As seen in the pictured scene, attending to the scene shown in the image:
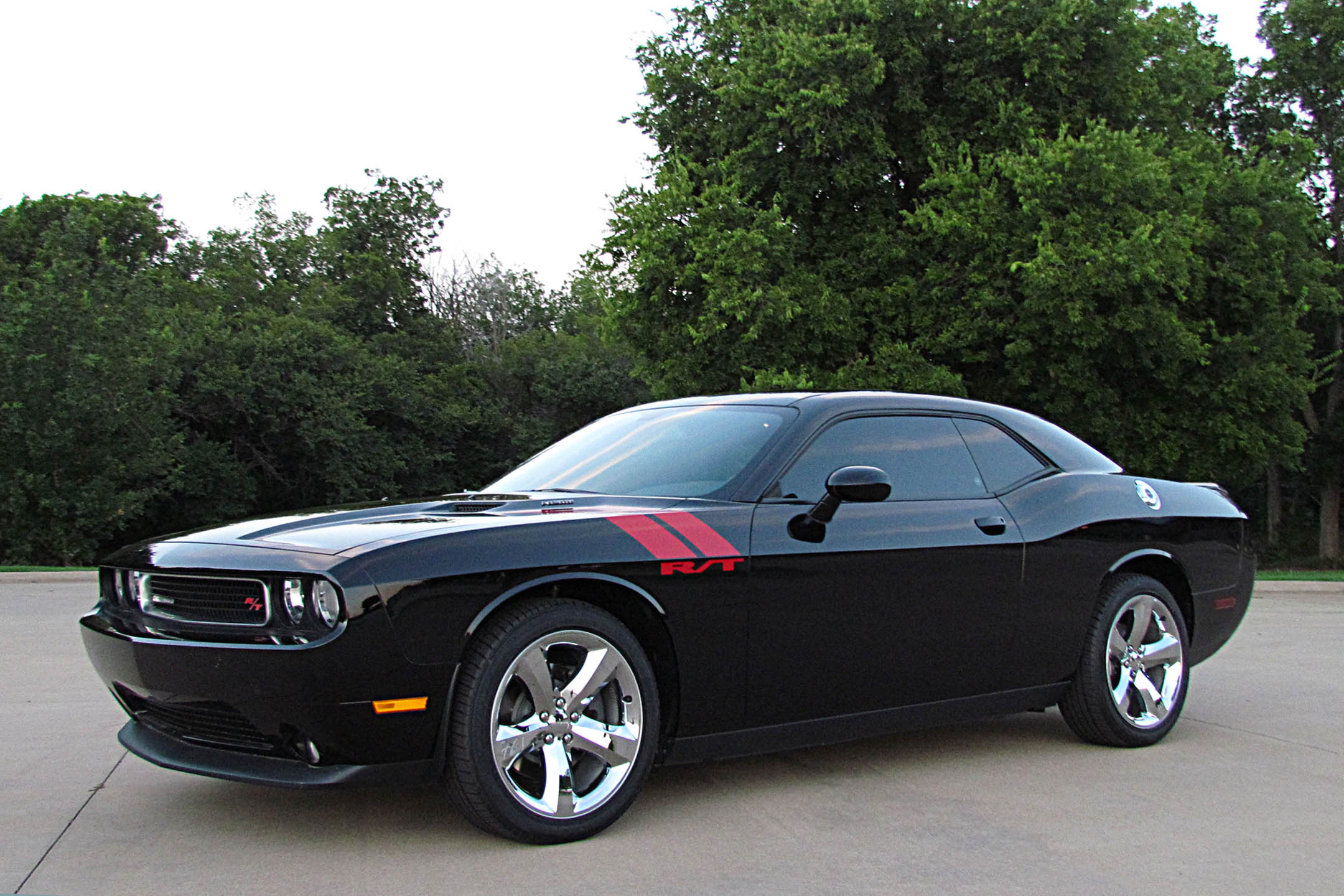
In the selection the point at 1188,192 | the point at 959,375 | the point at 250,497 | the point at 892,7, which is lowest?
the point at 250,497

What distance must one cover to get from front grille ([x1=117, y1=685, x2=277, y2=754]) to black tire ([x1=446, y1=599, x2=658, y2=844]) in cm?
59

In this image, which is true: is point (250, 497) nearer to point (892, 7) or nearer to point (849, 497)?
point (892, 7)

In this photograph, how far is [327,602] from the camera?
12.3 feet

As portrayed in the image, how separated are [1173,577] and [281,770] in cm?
429

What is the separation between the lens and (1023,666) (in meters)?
5.33

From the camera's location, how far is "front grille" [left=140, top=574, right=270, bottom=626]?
3850 mm

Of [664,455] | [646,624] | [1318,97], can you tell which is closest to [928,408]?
[664,455]

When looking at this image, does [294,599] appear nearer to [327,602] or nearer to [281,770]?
[327,602]

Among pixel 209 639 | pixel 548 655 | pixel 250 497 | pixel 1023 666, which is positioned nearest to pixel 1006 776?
pixel 1023 666

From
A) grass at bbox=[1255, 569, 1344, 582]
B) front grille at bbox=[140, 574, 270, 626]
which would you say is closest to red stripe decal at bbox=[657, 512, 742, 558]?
front grille at bbox=[140, 574, 270, 626]

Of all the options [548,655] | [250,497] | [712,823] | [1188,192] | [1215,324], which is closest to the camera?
[548,655]

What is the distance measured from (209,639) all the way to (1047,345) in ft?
66.5

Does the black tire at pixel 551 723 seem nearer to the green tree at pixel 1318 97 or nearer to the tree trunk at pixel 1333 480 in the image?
the green tree at pixel 1318 97

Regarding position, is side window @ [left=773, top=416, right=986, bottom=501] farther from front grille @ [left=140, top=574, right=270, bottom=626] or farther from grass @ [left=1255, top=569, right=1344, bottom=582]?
grass @ [left=1255, top=569, right=1344, bottom=582]
